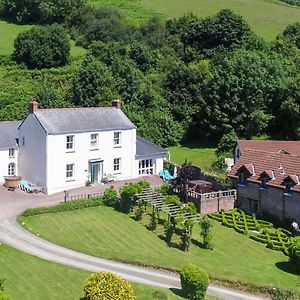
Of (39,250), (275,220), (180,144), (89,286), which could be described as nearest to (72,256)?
(39,250)

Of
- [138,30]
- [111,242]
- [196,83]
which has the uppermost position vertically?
[138,30]

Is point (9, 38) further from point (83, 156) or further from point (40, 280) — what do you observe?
point (40, 280)

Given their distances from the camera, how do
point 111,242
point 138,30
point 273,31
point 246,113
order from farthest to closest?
point 273,31 → point 138,30 → point 246,113 → point 111,242

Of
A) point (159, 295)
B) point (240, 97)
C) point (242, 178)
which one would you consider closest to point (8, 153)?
point (242, 178)

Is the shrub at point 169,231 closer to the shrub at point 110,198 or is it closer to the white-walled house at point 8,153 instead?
the shrub at point 110,198

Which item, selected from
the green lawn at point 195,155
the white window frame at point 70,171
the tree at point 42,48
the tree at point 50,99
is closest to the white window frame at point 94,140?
the white window frame at point 70,171

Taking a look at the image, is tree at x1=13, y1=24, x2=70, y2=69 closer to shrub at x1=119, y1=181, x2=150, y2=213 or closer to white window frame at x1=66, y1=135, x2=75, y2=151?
white window frame at x1=66, y1=135, x2=75, y2=151

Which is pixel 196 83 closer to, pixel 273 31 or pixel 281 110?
pixel 281 110
